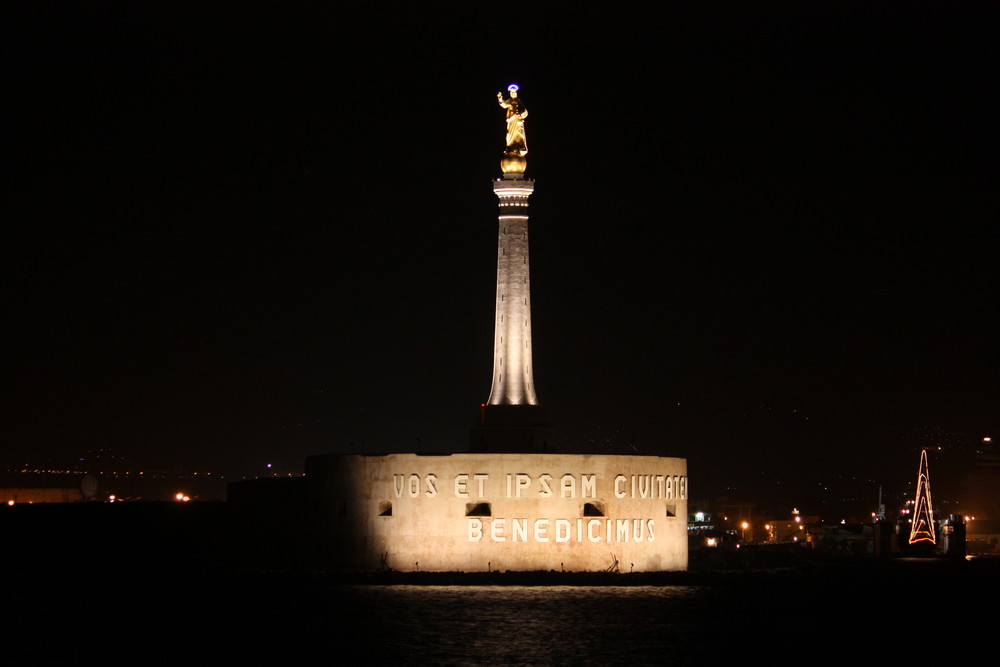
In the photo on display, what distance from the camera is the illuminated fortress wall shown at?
6012 centimetres

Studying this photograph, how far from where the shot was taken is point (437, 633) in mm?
50906

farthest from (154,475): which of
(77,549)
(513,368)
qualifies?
(513,368)

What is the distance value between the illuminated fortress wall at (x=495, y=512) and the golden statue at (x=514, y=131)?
46.8ft

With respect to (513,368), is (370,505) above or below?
below

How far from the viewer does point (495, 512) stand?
197 ft

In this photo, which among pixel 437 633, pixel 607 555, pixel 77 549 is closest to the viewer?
pixel 437 633

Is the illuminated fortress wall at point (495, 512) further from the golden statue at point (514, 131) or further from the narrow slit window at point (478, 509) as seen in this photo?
the golden statue at point (514, 131)

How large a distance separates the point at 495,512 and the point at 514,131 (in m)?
17.5

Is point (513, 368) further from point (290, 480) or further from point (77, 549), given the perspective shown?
point (77, 549)

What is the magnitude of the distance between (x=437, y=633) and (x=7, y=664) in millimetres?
12764

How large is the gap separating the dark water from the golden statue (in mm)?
18108

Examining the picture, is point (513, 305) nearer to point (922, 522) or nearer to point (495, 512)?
point (495, 512)

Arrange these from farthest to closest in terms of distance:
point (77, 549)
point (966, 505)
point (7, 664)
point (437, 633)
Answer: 1. point (966, 505)
2. point (77, 549)
3. point (437, 633)
4. point (7, 664)

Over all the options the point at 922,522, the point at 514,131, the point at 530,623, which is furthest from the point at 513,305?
the point at 922,522
